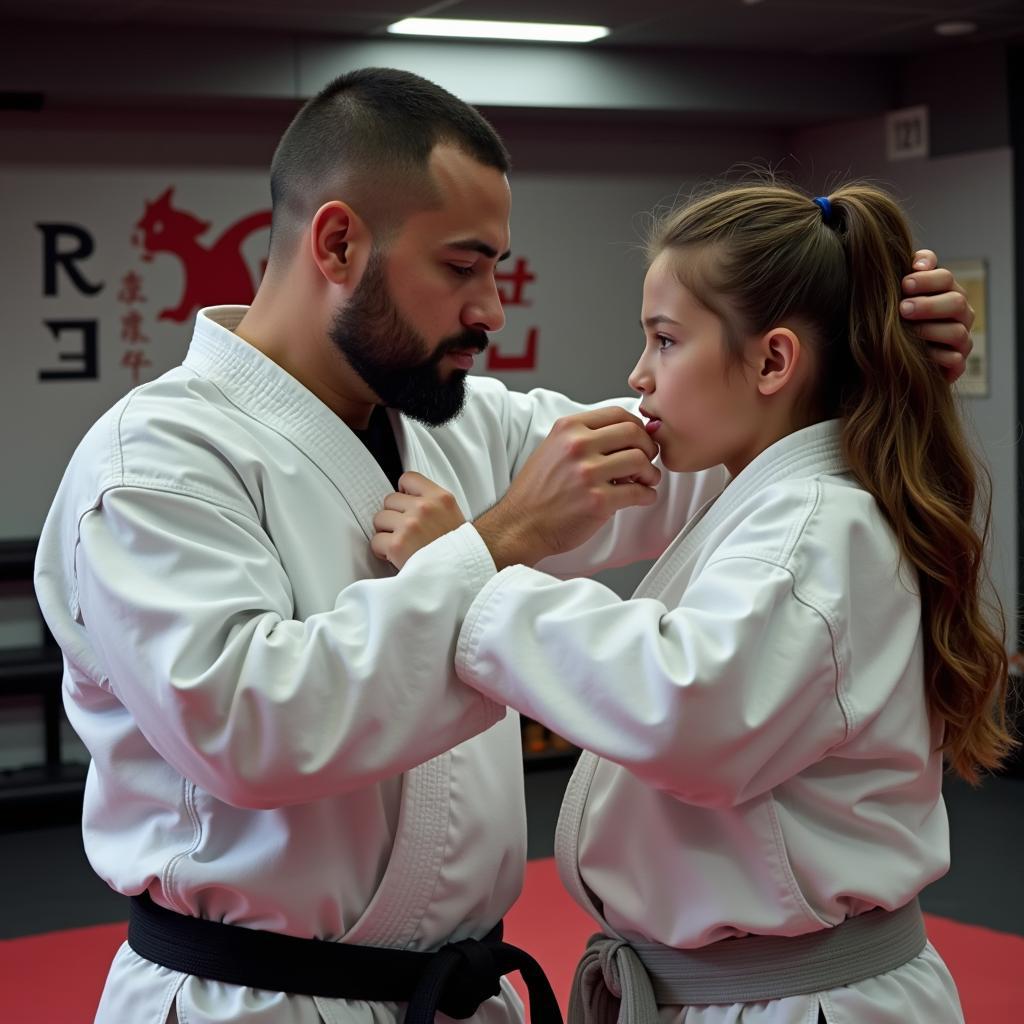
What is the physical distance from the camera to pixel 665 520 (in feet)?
6.91

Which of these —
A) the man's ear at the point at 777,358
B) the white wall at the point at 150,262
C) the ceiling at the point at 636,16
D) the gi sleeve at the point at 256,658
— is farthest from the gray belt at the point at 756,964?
the white wall at the point at 150,262

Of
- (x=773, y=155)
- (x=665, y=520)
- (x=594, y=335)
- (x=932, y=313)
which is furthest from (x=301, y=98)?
(x=932, y=313)

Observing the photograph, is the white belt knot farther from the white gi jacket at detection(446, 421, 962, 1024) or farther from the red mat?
the red mat

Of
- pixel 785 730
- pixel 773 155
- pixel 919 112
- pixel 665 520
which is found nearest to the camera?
pixel 785 730

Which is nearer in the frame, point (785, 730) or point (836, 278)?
point (785, 730)

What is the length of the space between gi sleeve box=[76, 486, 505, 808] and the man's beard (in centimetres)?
33

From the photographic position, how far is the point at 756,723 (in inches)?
54.7

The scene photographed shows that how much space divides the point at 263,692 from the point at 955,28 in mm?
5784

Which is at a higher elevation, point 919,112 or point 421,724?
point 919,112

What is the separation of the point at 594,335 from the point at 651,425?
535 cm

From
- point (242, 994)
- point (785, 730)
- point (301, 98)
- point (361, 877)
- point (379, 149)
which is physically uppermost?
point (301, 98)

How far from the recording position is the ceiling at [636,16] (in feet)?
17.6

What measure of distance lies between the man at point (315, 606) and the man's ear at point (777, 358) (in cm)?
15

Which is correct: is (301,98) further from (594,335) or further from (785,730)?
(785,730)
